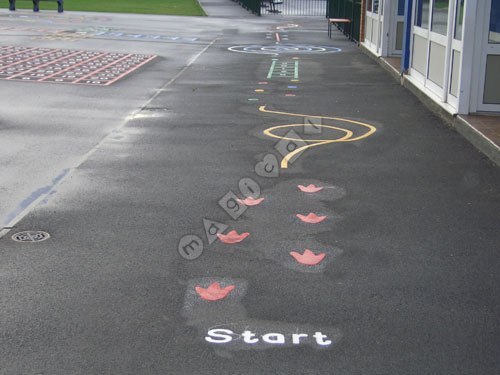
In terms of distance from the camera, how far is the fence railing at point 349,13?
27.5m

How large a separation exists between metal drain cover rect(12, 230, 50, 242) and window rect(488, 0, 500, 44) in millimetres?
8155

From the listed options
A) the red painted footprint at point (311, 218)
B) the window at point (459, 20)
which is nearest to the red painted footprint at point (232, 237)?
the red painted footprint at point (311, 218)

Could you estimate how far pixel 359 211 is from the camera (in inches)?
315

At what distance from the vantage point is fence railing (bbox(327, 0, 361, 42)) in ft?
90.3

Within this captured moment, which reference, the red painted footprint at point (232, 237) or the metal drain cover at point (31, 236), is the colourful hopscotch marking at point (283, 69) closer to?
the red painted footprint at point (232, 237)

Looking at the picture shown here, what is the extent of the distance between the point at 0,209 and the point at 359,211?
3.75 meters

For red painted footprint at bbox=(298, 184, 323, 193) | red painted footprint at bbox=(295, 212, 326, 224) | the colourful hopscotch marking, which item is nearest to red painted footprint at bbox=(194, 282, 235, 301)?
red painted footprint at bbox=(295, 212, 326, 224)

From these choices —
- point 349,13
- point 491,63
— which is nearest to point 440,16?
point 491,63

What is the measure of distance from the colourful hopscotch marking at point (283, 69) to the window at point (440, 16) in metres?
4.68

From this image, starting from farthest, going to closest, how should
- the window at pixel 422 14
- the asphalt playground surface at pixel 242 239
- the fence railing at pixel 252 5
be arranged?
the fence railing at pixel 252 5 → the window at pixel 422 14 → the asphalt playground surface at pixel 242 239

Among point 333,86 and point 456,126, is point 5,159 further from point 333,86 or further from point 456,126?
point 333,86

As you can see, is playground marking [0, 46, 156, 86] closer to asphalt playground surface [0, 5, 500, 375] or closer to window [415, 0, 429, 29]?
asphalt playground surface [0, 5, 500, 375]

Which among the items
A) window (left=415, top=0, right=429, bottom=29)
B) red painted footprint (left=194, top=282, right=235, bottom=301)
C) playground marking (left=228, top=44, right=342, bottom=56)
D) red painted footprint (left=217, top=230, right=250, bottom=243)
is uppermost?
window (left=415, top=0, right=429, bottom=29)

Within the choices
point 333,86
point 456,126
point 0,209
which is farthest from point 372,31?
point 0,209
